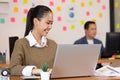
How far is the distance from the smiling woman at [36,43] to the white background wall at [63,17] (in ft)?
7.26

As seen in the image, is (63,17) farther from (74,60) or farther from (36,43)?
(74,60)

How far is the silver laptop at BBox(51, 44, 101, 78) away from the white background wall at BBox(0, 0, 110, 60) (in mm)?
2716

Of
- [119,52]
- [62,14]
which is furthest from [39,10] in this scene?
[62,14]

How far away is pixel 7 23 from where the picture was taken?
14.9 feet

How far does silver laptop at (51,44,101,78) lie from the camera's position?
1.86m

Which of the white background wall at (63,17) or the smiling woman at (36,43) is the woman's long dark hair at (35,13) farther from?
the white background wall at (63,17)

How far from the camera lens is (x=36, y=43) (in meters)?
2.33

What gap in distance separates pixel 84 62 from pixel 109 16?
3480 mm

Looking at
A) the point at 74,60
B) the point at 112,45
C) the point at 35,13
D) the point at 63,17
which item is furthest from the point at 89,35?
the point at 74,60

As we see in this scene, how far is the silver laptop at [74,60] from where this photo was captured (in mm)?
1858

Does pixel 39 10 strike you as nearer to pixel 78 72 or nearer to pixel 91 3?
pixel 78 72

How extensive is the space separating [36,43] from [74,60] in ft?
1.74

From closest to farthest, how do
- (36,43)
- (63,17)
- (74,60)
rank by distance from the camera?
(74,60)
(36,43)
(63,17)

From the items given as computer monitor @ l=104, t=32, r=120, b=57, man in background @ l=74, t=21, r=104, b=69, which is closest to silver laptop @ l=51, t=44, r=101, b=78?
computer monitor @ l=104, t=32, r=120, b=57
